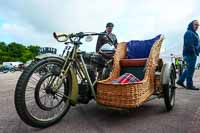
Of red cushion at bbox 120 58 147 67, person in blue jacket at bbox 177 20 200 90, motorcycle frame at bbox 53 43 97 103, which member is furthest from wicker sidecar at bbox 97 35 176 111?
person in blue jacket at bbox 177 20 200 90

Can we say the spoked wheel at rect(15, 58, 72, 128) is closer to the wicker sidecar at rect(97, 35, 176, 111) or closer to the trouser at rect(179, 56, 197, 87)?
the wicker sidecar at rect(97, 35, 176, 111)

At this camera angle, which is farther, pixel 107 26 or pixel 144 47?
pixel 107 26

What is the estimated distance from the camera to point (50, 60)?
3244mm

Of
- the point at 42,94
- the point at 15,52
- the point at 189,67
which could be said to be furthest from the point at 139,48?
the point at 15,52

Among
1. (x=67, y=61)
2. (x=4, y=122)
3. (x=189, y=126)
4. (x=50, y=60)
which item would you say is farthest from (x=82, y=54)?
(x=189, y=126)

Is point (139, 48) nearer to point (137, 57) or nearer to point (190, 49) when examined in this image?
point (137, 57)

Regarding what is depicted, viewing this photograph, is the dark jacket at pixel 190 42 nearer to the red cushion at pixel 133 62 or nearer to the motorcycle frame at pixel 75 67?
the red cushion at pixel 133 62

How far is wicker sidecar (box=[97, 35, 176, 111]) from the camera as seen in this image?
3.38 metres

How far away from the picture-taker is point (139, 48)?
177 inches

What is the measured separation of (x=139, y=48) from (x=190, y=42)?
3.28m

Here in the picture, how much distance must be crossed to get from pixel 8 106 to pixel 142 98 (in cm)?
225

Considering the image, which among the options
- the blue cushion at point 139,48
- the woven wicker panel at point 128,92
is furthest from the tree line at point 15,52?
the woven wicker panel at point 128,92

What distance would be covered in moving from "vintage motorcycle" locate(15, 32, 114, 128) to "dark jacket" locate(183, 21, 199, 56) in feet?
13.4

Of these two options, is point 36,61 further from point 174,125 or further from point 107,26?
point 107,26
